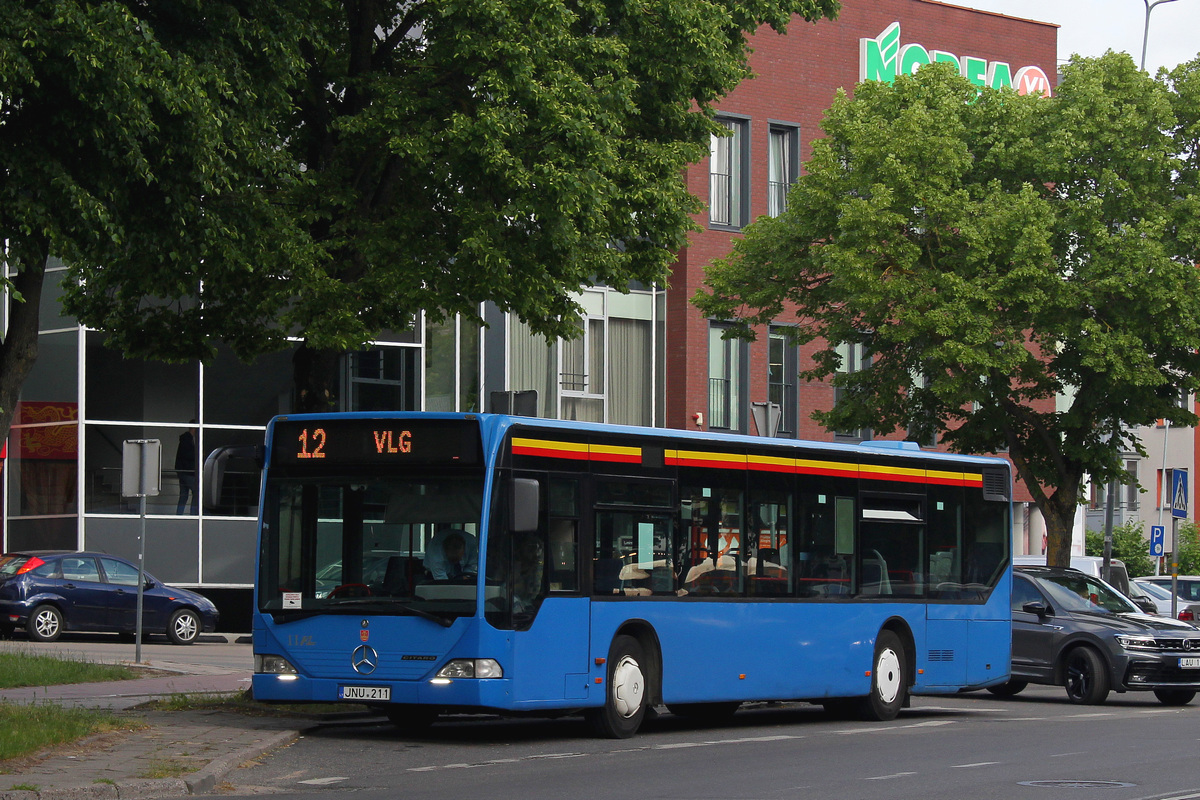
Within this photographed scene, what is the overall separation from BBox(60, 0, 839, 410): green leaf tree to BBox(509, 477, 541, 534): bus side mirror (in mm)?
2457

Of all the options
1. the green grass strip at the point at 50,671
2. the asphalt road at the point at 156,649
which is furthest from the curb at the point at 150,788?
the asphalt road at the point at 156,649

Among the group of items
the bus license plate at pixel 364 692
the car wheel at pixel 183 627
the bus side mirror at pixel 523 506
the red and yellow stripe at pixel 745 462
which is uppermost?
the red and yellow stripe at pixel 745 462

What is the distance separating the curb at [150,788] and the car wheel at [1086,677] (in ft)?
41.1

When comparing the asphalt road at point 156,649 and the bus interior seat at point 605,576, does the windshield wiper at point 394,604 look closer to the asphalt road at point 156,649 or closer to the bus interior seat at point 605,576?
the bus interior seat at point 605,576

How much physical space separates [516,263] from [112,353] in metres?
16.7

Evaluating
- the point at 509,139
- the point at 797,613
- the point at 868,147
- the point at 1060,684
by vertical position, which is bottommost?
the point at 1060,684

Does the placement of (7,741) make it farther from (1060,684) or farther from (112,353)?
(112,353)

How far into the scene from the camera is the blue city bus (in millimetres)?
13516

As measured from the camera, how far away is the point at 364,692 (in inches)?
537

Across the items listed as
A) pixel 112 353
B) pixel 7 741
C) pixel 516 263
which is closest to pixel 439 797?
pixel 7 741

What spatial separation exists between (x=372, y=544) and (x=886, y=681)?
657 cm

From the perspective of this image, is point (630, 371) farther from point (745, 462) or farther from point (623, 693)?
point (623, 693)

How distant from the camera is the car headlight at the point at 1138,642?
21156mm

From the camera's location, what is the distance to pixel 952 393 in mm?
27719
